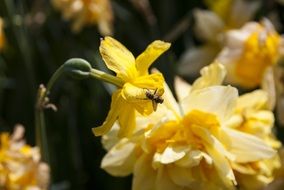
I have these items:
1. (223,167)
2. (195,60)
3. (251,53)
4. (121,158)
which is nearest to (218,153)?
(223,167)

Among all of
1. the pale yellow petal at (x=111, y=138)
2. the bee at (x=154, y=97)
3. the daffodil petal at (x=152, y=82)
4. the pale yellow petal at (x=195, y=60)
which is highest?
the daffodil petal at (x=152, y=82)

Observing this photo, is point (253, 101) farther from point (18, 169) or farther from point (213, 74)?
point (18, 169)

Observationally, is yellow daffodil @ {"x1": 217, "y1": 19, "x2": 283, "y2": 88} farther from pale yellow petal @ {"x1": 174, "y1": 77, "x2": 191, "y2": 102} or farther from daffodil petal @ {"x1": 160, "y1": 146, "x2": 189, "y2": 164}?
daffodil petal @ {"x1": 160, "y1": 146, "x2": 189, "y2": 164}

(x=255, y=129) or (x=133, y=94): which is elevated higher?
(x=133, y=94)

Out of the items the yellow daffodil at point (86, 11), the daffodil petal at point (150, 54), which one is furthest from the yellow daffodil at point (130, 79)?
the yellow daffodil at point (86, 11)

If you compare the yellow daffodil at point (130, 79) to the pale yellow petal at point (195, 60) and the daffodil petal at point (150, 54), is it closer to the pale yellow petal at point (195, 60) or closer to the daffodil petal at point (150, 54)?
the daffodil petal at point (150, 54)

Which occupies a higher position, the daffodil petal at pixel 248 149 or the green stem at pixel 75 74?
the green stem at pixel 75 74

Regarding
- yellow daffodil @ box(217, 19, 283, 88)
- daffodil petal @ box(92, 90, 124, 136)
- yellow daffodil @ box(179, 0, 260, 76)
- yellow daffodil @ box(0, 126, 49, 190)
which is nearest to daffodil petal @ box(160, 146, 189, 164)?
daffodil petal @ box(92, 90, 124, 136)

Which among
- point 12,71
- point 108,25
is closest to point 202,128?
point 108,25
